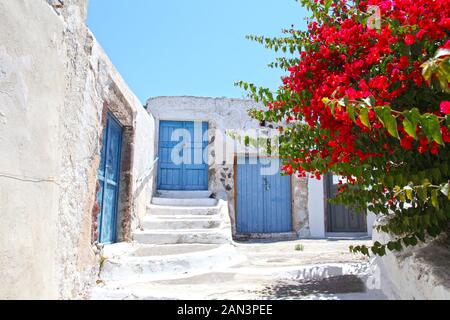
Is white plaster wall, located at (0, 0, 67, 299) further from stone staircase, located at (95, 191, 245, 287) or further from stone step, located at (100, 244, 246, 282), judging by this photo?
stone staircase, located at (95, 191, 245, 287)

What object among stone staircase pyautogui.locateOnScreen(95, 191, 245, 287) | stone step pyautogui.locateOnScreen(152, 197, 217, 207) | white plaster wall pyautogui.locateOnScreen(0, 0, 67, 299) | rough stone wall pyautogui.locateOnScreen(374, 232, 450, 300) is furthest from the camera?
stone step pyautogui.locateOnScreen(152, 197, 217, 207)

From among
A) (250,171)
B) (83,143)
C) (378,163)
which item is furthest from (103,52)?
(250,171)

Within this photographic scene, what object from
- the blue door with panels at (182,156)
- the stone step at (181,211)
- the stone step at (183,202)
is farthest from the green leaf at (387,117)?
the blue door with panels at (182,156)

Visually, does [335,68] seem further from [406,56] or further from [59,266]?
[59,266]

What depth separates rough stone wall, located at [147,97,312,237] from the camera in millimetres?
8117

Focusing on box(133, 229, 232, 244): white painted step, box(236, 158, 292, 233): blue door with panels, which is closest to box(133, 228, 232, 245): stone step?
box(133, 229, 232, 244): white painted step

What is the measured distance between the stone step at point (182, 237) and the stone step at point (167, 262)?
298 millimetres

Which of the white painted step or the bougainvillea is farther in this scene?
the white painted step

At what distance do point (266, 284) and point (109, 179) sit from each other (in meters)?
2.51

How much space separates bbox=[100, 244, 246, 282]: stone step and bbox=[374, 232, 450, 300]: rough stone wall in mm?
1908

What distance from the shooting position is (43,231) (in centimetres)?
228

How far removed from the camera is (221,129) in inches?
332

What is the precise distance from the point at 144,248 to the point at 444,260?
3485mm

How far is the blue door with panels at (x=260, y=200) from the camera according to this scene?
8195 mm
